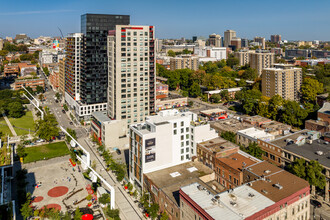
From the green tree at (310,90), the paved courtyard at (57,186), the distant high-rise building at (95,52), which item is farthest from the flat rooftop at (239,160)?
the green tree at (310,90)

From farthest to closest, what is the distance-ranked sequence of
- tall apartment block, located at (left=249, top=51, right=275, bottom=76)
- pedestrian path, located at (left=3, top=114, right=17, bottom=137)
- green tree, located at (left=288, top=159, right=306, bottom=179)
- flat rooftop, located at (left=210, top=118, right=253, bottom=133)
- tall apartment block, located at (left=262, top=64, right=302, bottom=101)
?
1. tall apartment block, located at (left=249, top=51, right=275, bottom=76)
2. tall apartment block, located at (left=262, top=64, right=302, bottom=101)
3. pedestrian path, located at (left=3, top=114, right=17, bottom=137)
4. flat rooftop, located at (left=210, top=118, right=253, bottom=133)
5. green tree, located at (left=288, top=159, right=306, bottom=179)

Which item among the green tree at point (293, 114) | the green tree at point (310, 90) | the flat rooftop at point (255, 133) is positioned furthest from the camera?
the green tree at point (310, 90)

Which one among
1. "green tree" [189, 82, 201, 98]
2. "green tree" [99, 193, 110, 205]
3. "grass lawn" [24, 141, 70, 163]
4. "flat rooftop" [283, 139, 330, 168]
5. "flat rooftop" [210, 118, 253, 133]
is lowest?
"green tree" [99, 193, 110, 205]

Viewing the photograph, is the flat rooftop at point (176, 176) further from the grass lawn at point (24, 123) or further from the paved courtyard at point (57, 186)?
the grass lawn at point (24, 123)

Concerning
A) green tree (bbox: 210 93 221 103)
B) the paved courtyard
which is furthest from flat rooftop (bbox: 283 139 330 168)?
green tree (bbox: 210 93 221 103)

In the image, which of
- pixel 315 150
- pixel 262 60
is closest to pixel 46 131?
pixel 315 150

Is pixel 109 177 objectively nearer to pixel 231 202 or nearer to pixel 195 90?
pixel 231 202

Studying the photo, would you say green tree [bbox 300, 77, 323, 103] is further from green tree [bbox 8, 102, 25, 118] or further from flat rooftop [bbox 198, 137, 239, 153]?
green tree [bbox 8, 102, 25, 118]

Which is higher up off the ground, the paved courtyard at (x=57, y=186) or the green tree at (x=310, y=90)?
the green tree at (x=310, y=90)

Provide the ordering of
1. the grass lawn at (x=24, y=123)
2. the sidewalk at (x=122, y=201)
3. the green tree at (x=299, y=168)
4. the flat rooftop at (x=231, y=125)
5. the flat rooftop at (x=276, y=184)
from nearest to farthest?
the flat rooftop at (x=276, y=184), the sidewalk at (x=122, y=201), the green tree at (x=299, y=168), the flat rooftop at (x=231, y=125), the grass lawn at (x=24, y=123)
